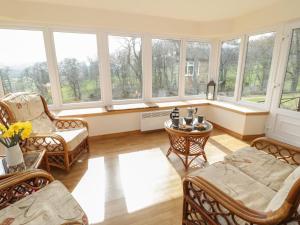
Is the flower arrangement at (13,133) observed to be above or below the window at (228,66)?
below

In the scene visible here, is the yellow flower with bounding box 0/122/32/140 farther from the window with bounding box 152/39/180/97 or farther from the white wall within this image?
the window with bounding box 152/39/180/97

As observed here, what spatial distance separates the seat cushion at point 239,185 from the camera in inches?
43.6

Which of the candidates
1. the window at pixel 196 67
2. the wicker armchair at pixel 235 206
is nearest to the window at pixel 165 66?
the window at pixel 196 67

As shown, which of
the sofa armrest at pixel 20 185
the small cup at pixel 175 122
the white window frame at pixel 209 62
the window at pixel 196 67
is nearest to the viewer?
the sofa armrest at pixel 20 185

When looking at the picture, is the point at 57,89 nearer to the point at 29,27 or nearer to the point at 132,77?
the point at 29,27

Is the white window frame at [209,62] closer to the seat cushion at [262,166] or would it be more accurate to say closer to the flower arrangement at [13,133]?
the seat cushion at [262,166]

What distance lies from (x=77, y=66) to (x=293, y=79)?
371 centimetres

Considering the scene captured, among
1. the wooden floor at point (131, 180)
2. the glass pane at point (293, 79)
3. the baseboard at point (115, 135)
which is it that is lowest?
the wooden floor at point (131, 180)

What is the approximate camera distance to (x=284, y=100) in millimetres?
2861

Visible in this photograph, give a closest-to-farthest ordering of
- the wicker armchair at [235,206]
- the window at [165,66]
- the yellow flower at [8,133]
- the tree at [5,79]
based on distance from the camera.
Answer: the wicker armchair at [235,206]
the yellow flower at [8,133]
the tree at [5,79]
the window at [165,66]

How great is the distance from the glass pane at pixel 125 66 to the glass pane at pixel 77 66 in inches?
13.1

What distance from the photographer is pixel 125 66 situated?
345cm

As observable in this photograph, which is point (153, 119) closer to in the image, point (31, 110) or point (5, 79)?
point (31, 110)

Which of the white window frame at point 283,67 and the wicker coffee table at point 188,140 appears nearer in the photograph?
the wicker coffee table at point 188,140
